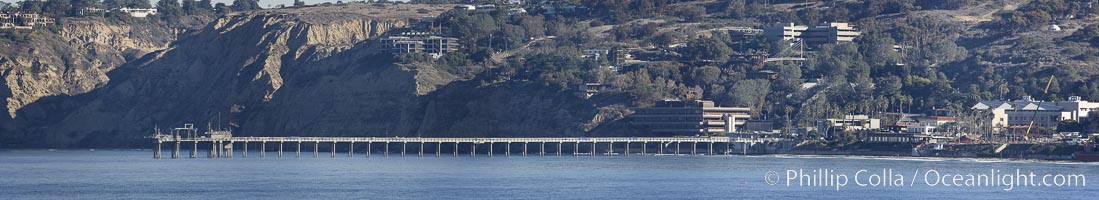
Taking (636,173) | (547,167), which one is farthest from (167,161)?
(636,173)

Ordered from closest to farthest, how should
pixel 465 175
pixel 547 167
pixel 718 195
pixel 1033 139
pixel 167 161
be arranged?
pixel 718 195, pixel 465 175, pixel 547 167, pixel 167 161, pixel 1033 139

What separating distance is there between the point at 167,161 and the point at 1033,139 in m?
65.8

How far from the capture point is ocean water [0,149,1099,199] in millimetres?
126562

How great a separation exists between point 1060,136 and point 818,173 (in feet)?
162

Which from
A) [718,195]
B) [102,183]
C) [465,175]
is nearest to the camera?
[718,195]

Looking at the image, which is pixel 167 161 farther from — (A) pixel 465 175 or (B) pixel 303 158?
(A) pixel 465 175

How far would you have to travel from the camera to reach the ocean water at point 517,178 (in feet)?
415

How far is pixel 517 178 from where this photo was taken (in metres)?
146

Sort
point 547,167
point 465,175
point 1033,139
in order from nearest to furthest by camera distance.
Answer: point 465,175, point 547,167, point 1033,139

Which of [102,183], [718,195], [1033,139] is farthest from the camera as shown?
[1033,139]

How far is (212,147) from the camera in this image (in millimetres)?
198000

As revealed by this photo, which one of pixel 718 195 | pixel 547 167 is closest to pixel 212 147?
pixel 547 167

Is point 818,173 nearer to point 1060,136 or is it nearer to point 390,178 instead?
point 390,178

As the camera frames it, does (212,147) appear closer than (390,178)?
No
